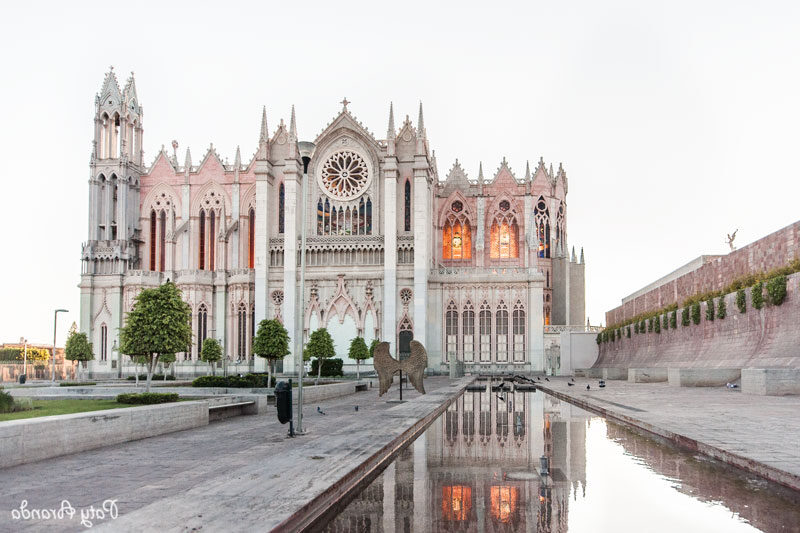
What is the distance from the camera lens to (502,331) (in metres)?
61.8

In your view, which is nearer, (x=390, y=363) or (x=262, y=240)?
(x=390, y=363)

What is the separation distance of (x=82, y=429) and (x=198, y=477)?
413 centimetres

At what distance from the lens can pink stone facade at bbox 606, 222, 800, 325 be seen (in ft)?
98.5

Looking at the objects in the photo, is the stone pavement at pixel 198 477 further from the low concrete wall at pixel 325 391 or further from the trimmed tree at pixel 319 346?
the trimmed tree at pixel 319 346

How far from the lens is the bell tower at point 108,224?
2511 inches

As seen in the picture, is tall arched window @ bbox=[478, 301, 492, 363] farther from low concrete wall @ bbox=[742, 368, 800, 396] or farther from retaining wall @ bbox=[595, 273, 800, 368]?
low concrete wall @ bbox=[742, 368, 800, 396]

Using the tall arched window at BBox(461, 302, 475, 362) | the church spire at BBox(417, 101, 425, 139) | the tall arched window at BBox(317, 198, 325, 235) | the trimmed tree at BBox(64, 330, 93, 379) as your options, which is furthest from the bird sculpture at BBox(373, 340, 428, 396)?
the tall arched window at BBox(317, 198, 325, 235)

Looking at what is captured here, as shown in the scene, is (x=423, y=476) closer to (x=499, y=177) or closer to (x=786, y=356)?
(x=786, y=356)

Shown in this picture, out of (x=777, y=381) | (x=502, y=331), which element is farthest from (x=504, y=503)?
(x=502, y=331)

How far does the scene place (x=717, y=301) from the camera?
3616 cm

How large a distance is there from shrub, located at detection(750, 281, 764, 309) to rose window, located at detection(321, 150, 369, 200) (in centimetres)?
3824

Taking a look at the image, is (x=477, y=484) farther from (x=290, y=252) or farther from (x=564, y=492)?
(x=290, y=252)

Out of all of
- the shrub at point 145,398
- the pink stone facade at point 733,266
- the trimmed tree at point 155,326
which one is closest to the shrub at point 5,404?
the shrub at point 145,398

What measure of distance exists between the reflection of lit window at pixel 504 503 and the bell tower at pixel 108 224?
59.5 meters
